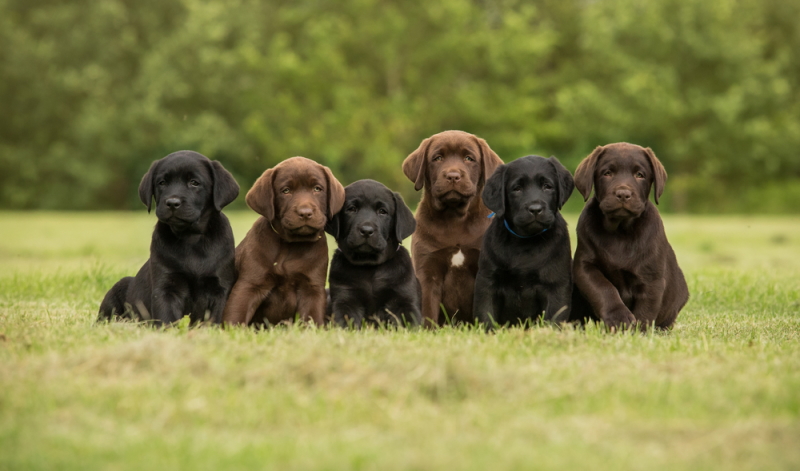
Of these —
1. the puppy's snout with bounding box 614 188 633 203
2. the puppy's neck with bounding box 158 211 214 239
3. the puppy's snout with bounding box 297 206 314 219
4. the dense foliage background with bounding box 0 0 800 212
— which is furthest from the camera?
the dense foliage background with bounding box 0 0 800 212

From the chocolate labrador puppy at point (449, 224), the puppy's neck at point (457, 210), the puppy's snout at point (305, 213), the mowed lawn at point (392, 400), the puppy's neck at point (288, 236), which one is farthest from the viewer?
the puppy's neck at point (457, 210)

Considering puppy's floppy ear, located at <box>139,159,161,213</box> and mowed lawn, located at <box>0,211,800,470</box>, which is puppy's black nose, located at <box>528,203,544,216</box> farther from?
puppy's floppy ear, located at <box>139,159,161,213</box>

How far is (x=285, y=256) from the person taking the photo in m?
5.76

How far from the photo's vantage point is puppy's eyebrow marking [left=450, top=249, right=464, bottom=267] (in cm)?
614

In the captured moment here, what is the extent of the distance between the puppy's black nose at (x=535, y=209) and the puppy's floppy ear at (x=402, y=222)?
89 cm

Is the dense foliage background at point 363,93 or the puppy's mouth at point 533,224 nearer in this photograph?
the puppy's mouth at point 533,224

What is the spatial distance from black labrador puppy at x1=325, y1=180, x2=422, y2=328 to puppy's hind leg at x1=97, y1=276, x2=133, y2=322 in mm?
1511

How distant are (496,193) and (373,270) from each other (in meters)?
0.98

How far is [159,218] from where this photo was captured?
5.59 m

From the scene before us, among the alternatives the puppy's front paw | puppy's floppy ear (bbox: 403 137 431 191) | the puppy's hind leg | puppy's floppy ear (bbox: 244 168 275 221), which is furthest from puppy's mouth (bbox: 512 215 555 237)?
the puppy's hind leg

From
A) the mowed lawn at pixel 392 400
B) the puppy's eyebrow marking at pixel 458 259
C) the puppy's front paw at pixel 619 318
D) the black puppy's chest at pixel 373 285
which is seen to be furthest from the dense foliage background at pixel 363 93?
the mowed lawn at pixel 392 400

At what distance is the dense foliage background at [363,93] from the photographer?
31.7m

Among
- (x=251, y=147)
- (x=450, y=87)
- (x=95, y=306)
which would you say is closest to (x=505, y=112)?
(x=450, y=87)

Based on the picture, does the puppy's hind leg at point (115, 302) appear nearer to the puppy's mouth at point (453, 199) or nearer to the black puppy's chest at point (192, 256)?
the black puppy's chest at point (192, 256)
